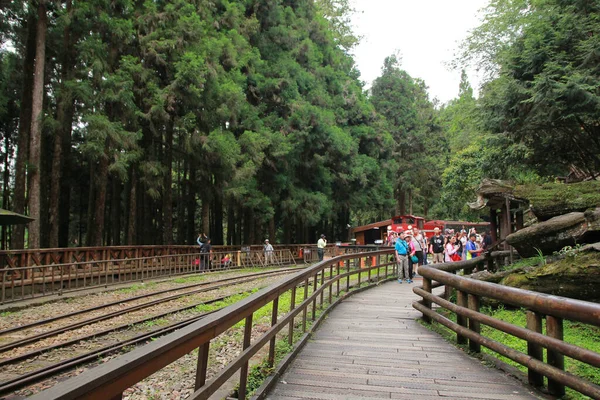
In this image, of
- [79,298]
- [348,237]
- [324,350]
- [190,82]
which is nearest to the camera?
[324,350]

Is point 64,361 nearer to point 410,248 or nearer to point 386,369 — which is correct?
point 386,369

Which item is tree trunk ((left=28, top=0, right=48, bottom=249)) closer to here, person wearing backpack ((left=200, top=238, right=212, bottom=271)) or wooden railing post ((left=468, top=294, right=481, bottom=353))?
person wearing backpack ((left=200, top=238, right=212, bottom=271))

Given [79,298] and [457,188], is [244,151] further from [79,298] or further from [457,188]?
[457,188]

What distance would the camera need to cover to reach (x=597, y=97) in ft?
38.3

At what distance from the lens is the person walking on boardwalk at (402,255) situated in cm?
1336

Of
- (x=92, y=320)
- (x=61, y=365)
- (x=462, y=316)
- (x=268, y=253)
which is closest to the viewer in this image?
(x=462, y=316)

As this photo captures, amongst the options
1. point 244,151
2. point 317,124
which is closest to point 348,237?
point 317,124

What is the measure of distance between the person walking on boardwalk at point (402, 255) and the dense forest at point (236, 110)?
5094mm

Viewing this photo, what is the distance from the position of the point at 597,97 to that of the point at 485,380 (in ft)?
34.7

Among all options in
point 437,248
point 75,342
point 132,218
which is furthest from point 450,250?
point 132,218

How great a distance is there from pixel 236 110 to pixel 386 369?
2049 cm

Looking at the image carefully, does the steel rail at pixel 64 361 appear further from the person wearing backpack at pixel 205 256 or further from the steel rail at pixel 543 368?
the person wearing backpack at pixel 205 256

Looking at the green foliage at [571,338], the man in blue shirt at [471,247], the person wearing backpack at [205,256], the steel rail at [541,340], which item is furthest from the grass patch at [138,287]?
the steel rail at [541,340]

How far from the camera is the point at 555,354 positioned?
12.1 feet
